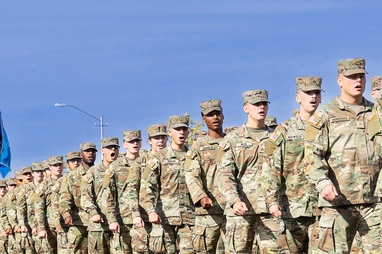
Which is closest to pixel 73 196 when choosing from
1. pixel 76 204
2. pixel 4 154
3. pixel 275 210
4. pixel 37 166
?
pixel 76 204

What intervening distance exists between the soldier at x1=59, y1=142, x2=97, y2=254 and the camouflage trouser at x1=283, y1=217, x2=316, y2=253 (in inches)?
311

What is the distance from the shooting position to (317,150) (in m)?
10.7

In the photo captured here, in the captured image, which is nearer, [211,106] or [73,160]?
[211,106]

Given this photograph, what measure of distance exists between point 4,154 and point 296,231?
2795cm

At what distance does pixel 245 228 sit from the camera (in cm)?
1261

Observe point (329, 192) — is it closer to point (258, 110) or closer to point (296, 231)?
point (296, 231)

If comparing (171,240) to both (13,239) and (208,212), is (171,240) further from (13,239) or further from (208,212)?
(13,239)

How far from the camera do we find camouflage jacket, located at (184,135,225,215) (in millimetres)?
13844

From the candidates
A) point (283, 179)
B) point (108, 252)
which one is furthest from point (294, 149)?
point (108, 252)

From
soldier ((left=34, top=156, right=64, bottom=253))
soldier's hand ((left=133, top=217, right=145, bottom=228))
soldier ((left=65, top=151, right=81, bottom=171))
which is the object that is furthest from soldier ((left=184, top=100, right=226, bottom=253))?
soldier ((left=34, top=156, right=64, bottom=253))

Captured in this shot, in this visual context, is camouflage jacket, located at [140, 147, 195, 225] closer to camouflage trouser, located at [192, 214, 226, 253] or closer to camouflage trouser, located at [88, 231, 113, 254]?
camouflage trouser, located at [192, 214, 226, 253]

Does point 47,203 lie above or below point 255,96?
above

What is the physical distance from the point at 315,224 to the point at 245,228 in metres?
1.01

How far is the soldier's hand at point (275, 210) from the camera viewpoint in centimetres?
1174
